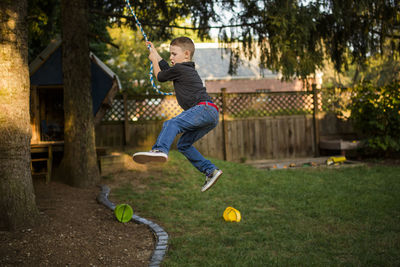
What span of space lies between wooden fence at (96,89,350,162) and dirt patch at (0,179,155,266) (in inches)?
155

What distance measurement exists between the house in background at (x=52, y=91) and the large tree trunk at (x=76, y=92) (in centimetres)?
132

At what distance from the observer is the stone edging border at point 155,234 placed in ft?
12.7

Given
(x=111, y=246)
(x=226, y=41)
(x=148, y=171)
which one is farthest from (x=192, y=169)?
(x=111, y=246)

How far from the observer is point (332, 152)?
35.4 feet

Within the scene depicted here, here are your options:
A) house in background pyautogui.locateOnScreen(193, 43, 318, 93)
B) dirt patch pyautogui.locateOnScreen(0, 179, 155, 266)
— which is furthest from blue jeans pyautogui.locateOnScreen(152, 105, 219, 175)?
house in background pyautogui.locateOnScreen(193, 43, 318, 93)

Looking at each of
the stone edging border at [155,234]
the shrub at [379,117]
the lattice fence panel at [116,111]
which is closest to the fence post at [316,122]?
the shrub at [379,117]

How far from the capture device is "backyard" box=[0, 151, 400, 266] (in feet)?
12.6

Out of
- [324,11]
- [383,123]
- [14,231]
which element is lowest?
[14,231]

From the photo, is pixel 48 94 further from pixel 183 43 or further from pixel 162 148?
pixel 162 148

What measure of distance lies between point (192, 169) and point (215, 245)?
3.76m

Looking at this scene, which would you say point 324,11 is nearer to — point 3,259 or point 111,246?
point 111,246

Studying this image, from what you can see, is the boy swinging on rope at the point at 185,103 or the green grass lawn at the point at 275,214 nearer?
the boy swinging on rope at the point at 185,103

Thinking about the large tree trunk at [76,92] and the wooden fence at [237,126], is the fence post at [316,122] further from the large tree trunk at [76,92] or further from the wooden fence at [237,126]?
the large tree trunk at [76,92]

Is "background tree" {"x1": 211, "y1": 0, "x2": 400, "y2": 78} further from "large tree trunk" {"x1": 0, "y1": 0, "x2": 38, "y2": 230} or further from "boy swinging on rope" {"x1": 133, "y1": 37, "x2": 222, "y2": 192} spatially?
"large tree trunk" {"x1": 0, "y1": 0, "x2": 38, "y2": 230}
